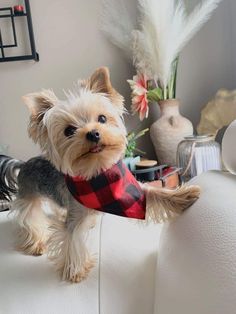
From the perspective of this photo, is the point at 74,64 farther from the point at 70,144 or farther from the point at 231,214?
the point at 231,214

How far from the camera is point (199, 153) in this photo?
1313 millimetres

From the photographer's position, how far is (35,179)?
994 millimetres

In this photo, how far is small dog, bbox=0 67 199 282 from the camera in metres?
0.76

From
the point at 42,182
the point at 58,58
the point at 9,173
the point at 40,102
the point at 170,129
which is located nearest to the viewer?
the point at 40,102

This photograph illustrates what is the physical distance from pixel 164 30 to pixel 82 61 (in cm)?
45

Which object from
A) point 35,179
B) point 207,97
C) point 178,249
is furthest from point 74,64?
point 178,249

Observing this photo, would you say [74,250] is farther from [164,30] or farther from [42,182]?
[164,30]

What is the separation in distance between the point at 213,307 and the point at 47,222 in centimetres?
70

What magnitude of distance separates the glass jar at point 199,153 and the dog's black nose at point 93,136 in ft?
2.18

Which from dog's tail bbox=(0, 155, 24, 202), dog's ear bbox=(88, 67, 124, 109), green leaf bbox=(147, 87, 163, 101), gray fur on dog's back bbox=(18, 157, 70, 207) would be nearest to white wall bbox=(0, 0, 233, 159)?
green leaf bbox=(147, 87, 163, 101)

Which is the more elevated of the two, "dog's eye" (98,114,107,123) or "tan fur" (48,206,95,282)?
"dog's eye" (98,114,107,123)

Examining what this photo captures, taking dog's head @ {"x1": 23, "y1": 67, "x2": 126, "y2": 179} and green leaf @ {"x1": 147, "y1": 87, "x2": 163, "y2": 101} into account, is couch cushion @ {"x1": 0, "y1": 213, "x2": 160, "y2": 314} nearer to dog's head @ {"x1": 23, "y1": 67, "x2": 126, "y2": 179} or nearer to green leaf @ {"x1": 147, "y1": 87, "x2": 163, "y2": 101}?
dog's head @ {"x1": 23, "y1": 67, "x2": 126, "y2": 179}

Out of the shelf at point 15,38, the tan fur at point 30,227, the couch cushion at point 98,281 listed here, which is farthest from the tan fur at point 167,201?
the shelf at point 15,38

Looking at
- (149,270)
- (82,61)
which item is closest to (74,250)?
(149,270)
